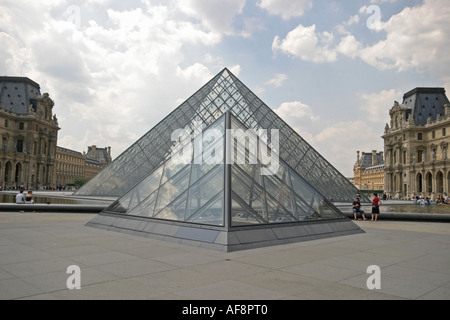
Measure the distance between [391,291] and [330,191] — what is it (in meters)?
19.1

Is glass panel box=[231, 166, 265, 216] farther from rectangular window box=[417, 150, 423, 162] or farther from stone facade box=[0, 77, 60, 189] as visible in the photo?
rectangular window box=[417, 150, 423, 162]

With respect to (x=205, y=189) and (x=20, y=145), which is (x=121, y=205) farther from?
(x=20, y=145)

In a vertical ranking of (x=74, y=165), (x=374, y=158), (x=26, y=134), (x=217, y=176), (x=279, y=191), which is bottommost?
(x=279, y=191)

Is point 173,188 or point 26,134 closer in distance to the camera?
point 173,188

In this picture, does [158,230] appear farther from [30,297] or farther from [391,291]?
[391,291]

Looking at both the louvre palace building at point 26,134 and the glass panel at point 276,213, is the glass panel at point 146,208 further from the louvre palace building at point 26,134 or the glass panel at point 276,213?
the louvre palace building at point 26,134

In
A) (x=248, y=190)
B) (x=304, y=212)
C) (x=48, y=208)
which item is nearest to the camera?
(x=248, y=190)

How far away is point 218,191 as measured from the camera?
8023 millimetres

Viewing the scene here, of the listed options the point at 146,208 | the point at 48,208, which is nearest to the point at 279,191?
the point at 146,208

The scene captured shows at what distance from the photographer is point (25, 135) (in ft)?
214

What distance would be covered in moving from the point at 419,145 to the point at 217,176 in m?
64.7

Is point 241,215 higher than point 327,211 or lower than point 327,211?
lower
